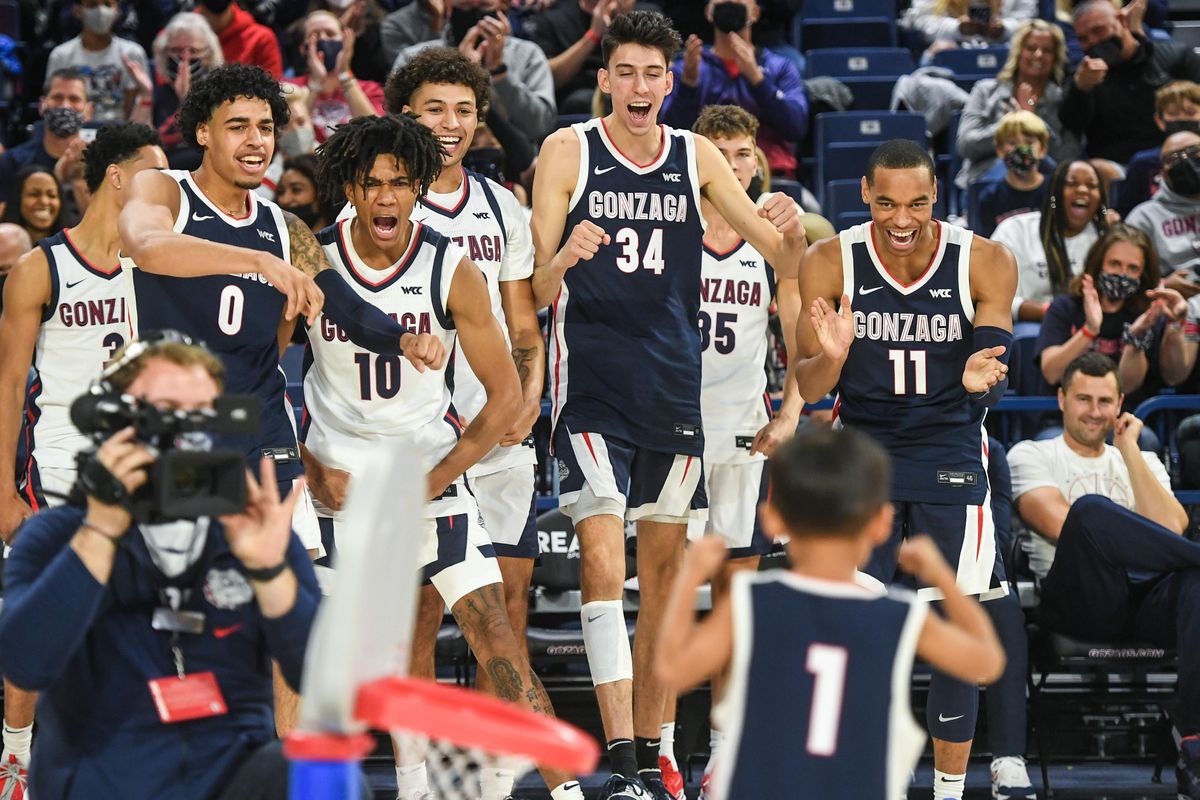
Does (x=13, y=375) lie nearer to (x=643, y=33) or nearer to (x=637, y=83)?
(x=637, y=83)

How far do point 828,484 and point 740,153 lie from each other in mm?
4134

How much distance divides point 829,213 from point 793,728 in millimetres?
6925

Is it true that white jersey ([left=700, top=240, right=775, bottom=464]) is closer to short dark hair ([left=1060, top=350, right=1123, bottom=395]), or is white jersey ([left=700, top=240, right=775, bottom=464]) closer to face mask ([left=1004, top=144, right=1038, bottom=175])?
short dark hair ([left=1060, top=350, right=1123, bottom=395])

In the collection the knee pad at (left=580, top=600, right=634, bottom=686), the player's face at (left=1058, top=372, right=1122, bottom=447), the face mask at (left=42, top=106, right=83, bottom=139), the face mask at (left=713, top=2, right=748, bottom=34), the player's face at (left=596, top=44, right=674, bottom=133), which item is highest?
Answer: the face mask at (left=713, top=2, right=748, bottom=34)

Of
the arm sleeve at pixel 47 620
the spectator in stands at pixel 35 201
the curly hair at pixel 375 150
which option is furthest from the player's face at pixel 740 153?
the arm sleeve at pixel 47 620

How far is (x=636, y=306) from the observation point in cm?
594

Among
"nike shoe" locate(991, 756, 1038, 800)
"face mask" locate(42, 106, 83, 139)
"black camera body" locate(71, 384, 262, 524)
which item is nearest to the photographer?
"black camera body" locate(71, 384, 262, 524)

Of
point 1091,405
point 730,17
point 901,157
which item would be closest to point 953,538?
point 901,157

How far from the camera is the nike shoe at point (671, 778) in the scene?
585cm

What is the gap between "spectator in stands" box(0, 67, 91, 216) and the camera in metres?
9.41

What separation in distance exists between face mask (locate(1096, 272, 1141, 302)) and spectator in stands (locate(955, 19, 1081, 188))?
2453 millimetres

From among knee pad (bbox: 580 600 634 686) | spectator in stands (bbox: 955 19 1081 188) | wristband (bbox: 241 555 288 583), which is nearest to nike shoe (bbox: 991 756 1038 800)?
knee pad (bbox: 580 600 634 686)

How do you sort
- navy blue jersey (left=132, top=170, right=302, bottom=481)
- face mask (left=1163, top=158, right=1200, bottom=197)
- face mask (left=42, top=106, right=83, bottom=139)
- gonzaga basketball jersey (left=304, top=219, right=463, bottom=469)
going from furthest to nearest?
face mask (left=42, top=106, right=83, bottom=139) → face mask (left=1163, top=158, right=1200, bottom=197) → gonzaga basketball jersey (left=304, top=219, right=463, bottom=469) → navy blue jersey (left=132, top=170, right=302, bottom=481)

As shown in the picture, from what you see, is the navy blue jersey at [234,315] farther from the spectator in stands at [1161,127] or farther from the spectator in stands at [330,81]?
the spectator in stands at [1161,127]
